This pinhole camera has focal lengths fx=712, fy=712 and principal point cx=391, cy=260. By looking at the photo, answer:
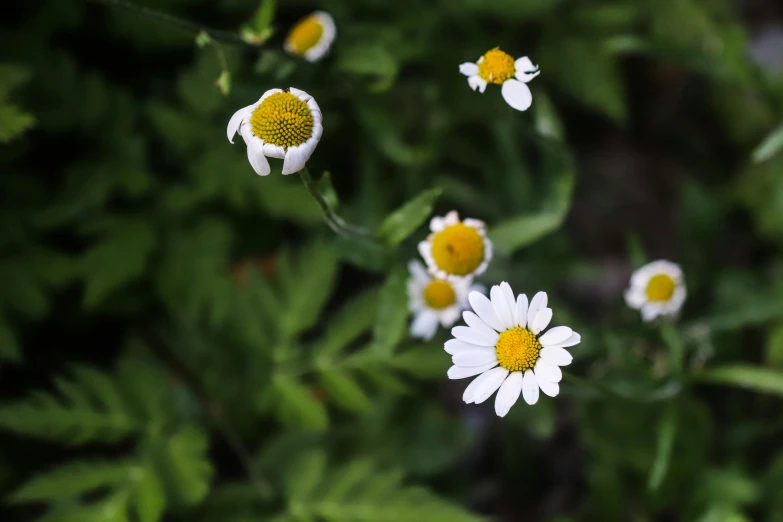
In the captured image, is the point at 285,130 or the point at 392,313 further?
the point at 392,313

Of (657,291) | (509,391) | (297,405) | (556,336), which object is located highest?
(657,291)

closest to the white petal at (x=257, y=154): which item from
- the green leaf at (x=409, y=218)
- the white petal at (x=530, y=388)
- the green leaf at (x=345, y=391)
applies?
the green leaf at (x=409, y=218)

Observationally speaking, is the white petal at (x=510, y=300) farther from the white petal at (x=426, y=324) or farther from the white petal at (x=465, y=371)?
the white petal at (x=426, y=324)

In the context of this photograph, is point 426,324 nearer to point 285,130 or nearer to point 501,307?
point 501,307

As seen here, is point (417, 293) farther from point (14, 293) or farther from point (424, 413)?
point (14, 293)

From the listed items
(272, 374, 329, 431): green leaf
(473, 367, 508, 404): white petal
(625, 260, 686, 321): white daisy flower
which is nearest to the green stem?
(473, 367, 508, 404): white petal

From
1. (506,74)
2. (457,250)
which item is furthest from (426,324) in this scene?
(506,74)

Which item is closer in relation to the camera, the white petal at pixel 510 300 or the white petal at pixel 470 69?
the white petal at pixel 510 300
